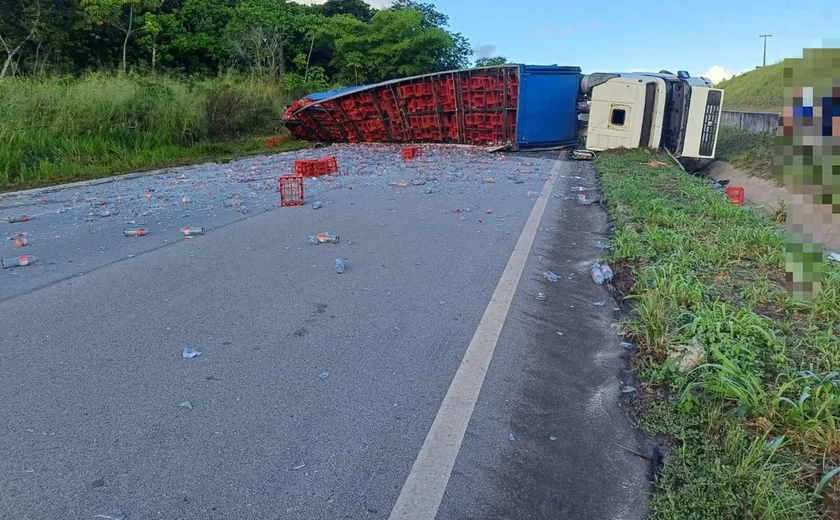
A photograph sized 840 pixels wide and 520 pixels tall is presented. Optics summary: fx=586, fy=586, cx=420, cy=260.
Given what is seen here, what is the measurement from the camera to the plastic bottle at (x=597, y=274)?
538cm

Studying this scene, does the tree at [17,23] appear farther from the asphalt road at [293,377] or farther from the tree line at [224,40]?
the asphalt road at [293,377]

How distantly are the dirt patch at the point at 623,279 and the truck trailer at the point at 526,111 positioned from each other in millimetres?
11668

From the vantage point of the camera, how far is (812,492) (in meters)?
2.30

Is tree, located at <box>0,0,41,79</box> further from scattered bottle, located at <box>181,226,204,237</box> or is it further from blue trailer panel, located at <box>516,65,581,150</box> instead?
scattered bottle, located at <box>181,226,204,237</box>

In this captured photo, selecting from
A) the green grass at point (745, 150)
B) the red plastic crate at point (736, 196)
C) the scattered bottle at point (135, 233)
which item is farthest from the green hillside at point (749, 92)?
the scattered bottle at point (135, 233)

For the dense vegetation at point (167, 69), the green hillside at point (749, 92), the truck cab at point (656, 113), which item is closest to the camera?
the dense vegetation at point (167, 69)

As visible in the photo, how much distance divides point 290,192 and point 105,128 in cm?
753

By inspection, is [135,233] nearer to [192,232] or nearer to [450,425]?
[192,232]

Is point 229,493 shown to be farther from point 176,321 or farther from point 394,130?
point 394,130

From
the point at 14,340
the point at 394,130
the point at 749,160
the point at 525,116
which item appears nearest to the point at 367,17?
the point at 394,130

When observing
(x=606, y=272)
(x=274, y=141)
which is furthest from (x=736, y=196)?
(x=274, y=141)

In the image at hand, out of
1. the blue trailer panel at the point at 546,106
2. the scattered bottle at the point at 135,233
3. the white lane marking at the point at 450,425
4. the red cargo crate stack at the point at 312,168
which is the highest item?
the blue trailer panel at the point at 546,106

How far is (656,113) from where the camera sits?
1597cm

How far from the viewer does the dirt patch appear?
16.4 feet
